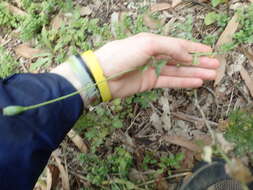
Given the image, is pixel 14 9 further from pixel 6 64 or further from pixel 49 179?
pixel 49 179

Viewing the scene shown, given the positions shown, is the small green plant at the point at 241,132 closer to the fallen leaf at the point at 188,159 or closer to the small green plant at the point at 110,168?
the fallen leaf at the point at 188,159

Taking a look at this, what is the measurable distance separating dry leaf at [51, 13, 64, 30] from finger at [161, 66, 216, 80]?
990 millimetres

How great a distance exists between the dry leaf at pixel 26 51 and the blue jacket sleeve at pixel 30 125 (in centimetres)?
90

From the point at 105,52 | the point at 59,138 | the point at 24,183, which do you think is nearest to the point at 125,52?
the point at 105,52

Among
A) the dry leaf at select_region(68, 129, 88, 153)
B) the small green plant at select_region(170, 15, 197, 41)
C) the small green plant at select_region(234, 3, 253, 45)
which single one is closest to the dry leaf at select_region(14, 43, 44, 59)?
the dry leaf at select_region(68, 129, 88, 153)

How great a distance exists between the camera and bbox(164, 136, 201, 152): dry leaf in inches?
A: 79.4

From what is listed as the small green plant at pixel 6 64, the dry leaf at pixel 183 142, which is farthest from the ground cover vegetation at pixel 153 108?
the small green plant at pixel 6 64

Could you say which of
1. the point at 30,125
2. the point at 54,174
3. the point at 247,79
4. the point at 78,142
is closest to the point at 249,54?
the point at 247,79

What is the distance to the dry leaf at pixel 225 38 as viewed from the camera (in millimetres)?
2045

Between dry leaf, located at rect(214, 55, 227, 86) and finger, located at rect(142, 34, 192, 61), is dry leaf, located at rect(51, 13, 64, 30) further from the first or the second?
dry leaf, located at rect(214, 55, 227, 86)

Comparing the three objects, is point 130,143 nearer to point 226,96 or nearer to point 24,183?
point 226,96

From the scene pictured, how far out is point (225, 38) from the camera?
6.80ft

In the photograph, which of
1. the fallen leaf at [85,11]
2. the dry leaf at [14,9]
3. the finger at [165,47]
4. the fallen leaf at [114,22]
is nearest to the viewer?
the finger at [165,47]

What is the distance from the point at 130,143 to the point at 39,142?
723 millimetres
